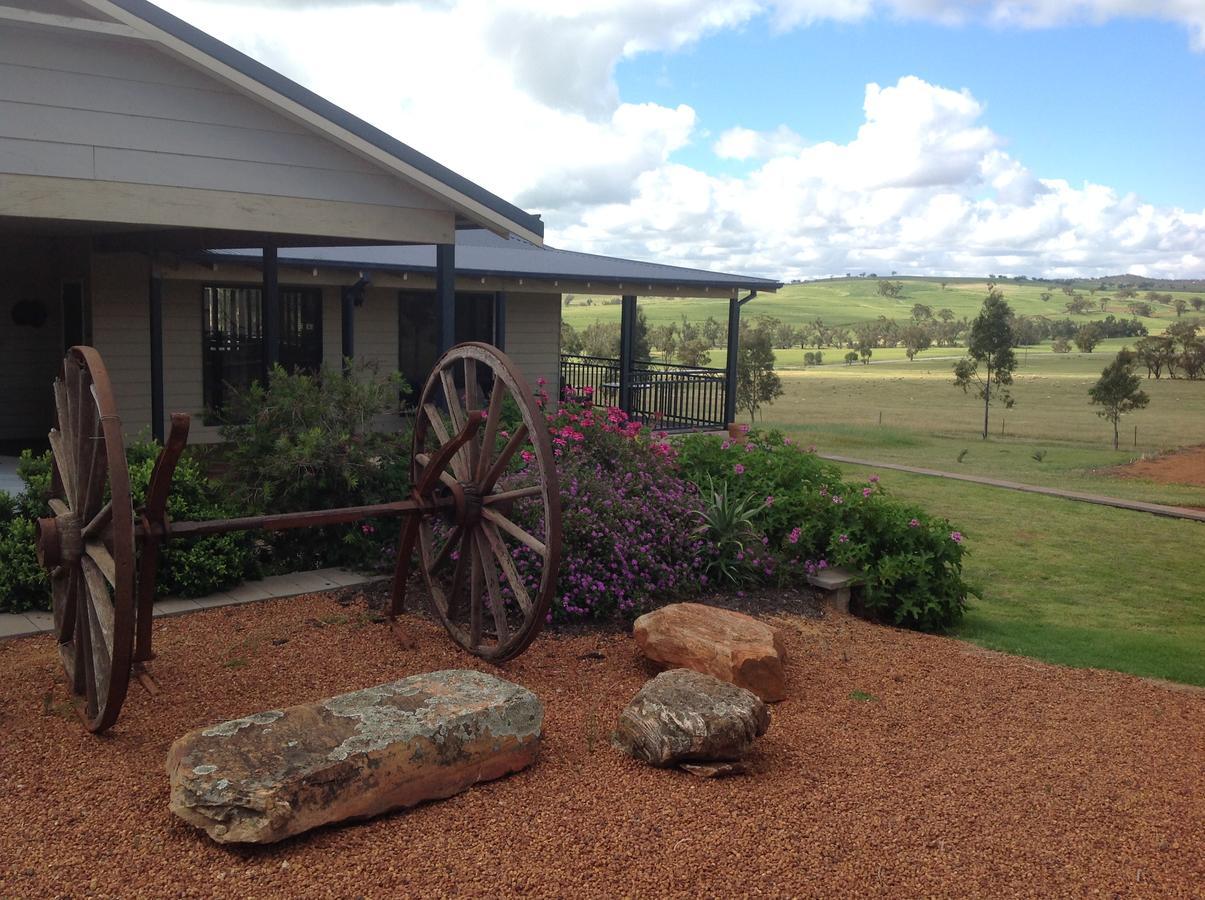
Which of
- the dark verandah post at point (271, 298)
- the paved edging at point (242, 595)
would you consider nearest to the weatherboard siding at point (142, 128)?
the paved edging at point (242, 595)

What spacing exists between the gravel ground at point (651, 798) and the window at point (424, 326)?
36.7ft

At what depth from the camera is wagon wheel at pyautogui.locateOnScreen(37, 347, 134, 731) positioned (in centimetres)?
364

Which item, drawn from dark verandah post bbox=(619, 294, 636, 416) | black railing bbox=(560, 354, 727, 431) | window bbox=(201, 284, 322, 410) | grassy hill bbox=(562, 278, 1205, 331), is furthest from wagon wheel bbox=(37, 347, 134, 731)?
grassy hill bbox=(562, 278, 1205, 331)

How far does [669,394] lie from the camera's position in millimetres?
18922

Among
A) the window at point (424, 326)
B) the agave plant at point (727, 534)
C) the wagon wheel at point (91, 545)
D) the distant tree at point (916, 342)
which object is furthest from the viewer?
the distant tree at point (916, 342)

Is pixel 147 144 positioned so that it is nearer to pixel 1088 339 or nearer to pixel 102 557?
pixel 102 557

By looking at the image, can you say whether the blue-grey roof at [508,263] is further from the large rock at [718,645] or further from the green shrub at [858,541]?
the large rock at [718,645]

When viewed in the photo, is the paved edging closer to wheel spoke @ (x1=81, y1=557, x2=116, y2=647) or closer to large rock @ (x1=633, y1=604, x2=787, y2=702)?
wheel spoke @ (x1=81, y1=557, x2=116, y2=647)

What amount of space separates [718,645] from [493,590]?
1.18 meters

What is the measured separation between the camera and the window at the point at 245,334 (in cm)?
1405

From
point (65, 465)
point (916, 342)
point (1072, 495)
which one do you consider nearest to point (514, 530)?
point (65, 465)

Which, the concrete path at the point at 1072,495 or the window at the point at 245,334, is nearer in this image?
the window at the point at 245,334

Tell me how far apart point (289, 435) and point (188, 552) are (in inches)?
41.2

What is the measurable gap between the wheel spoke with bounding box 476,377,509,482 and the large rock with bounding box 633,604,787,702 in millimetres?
1177
